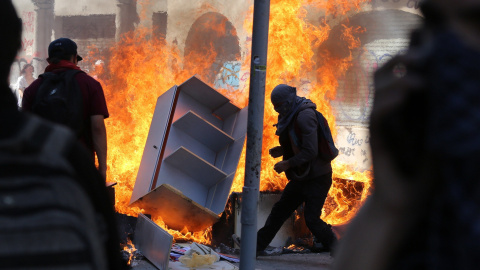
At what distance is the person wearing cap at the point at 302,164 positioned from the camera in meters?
6.65

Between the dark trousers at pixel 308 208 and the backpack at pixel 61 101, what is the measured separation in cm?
287

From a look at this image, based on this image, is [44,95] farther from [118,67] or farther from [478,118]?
[118,67]

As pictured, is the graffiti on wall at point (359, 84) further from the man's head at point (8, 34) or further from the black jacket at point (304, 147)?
the man's head at point (8, 34)

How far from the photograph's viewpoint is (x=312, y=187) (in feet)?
22.3

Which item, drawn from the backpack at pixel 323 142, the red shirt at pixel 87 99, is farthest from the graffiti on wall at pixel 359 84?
the red shirt at pixel 87 99

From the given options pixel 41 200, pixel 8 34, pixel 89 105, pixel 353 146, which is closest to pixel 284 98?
pixel 89 105

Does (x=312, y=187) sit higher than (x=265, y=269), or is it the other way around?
(x=312, y=187)

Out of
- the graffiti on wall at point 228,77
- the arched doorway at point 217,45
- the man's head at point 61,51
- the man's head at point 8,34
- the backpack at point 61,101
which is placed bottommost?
the backpack at point 61,101

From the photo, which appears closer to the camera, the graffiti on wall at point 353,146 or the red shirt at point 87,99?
the red shirt at point 87,99

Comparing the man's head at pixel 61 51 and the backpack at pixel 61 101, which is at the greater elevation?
the man's head at pixel 61 51

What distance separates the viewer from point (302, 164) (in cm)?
681

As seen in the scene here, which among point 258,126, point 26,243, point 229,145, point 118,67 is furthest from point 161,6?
point 26,243

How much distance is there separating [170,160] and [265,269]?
1858 millimetres

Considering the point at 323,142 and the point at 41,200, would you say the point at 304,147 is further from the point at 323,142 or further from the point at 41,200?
the point at 41,200
